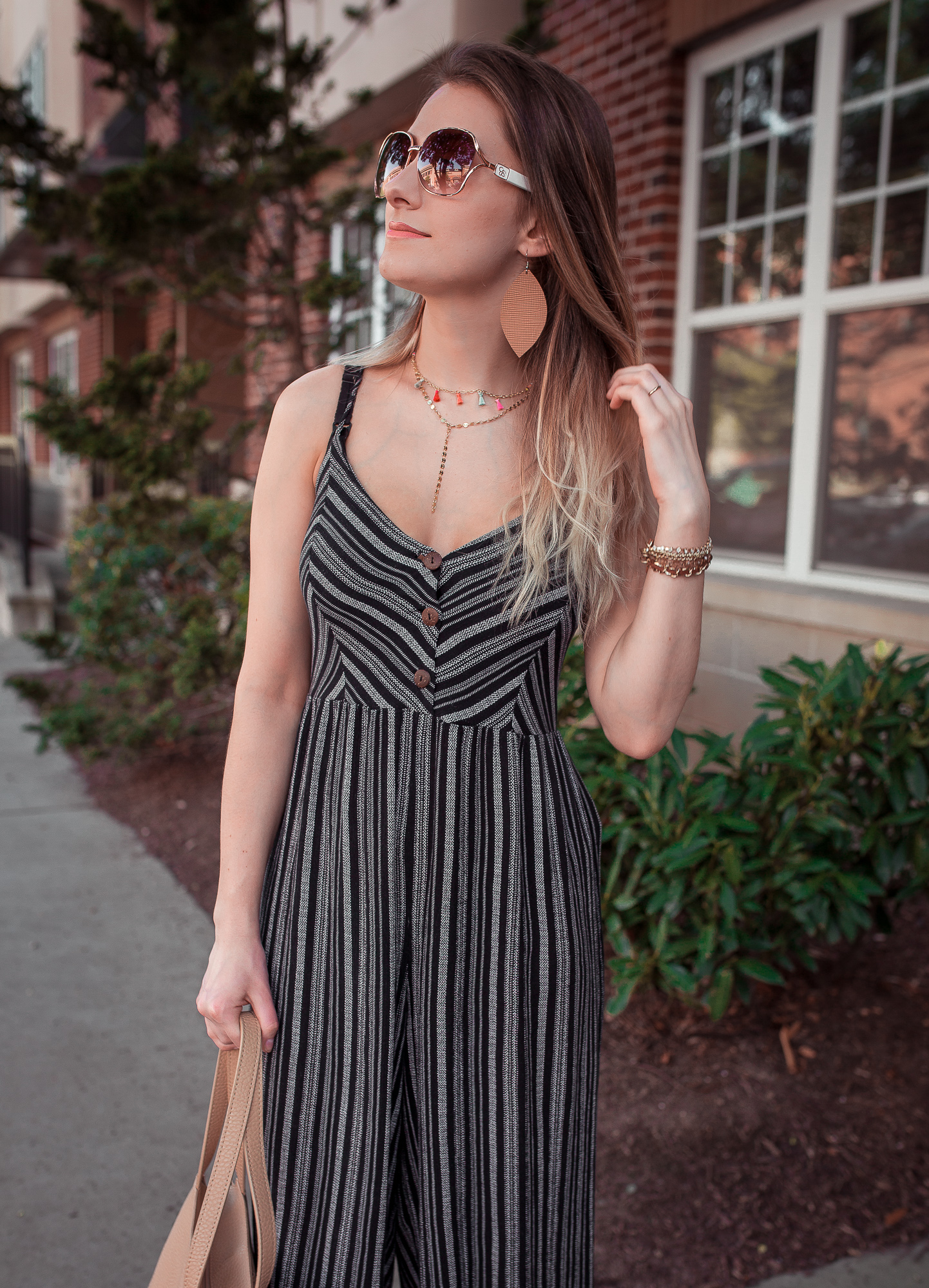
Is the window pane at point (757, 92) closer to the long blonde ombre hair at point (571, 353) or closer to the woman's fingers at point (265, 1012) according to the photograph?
the long blonde ombre hair at point (571, 353)

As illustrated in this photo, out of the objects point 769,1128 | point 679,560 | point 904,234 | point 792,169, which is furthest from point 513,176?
point 792,169

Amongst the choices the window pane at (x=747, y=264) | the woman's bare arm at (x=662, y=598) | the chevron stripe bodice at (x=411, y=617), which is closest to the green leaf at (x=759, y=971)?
the woman's bare arm at (x=662, y=598)

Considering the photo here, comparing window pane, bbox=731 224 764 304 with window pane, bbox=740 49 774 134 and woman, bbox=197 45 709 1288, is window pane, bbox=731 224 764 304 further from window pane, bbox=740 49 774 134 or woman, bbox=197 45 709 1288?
woman, bbox=197 45 709 1288

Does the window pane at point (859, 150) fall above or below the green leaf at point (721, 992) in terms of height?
above

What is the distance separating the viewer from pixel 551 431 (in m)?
1.64

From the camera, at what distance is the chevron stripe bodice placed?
4.98 ft

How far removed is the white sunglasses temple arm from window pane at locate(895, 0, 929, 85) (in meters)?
3.89

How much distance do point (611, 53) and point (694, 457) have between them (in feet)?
16.6

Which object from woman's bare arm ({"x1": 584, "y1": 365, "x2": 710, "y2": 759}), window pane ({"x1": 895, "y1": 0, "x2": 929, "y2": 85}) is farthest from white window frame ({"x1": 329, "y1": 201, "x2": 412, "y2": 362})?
woman's bare arm ({"x1": 584, "y1": 365, "x2": 710, "y2": 759})

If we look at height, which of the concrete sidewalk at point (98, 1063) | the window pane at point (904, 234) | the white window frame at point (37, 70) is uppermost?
the white window frame at point (37, 70)

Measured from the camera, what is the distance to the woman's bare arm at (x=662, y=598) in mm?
1532

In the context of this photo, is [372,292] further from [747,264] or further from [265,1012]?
[265,1012]

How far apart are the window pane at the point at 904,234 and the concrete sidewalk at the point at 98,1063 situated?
385 cm

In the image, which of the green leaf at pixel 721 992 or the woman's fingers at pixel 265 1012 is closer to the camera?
the woman's fingers at pixel 265 1012
